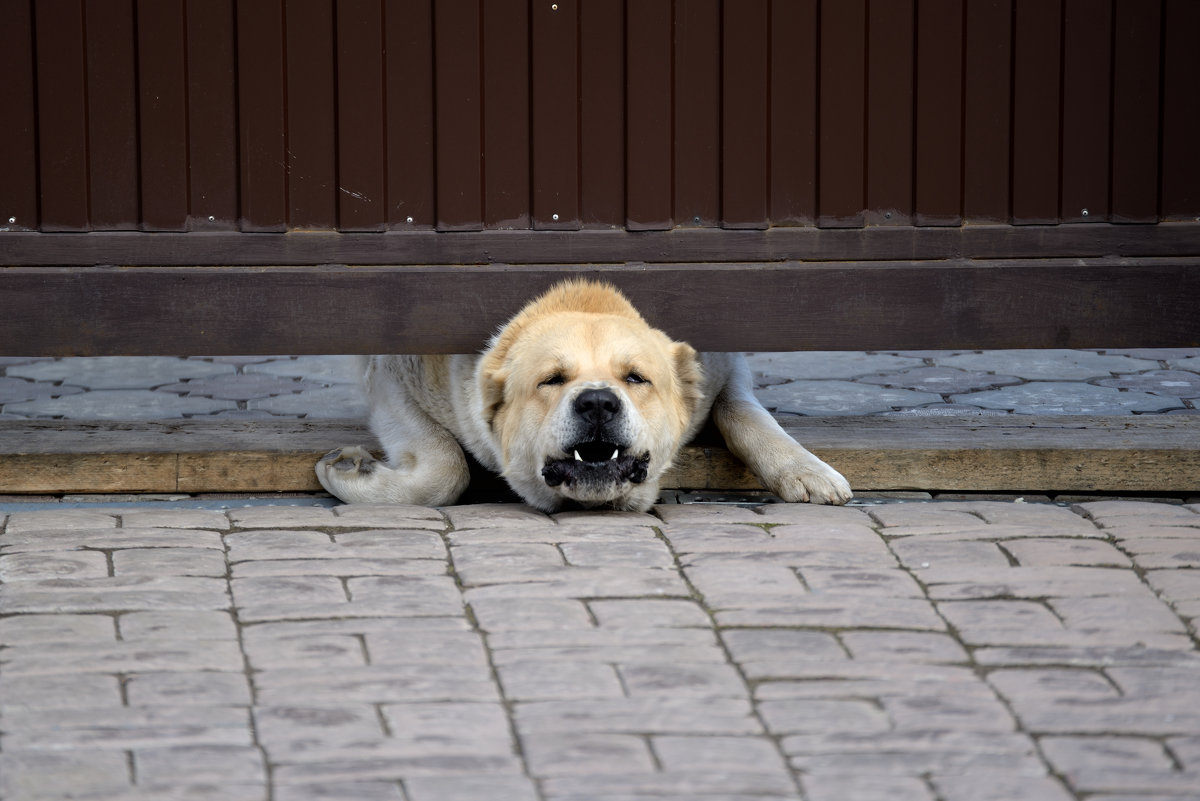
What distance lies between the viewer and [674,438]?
4.22 meters

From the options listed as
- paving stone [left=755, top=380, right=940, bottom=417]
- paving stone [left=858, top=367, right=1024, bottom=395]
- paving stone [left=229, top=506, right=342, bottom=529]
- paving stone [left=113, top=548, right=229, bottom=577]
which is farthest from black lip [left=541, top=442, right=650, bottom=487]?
paving stone [left=858, top=367, right=1024, bottom=395]

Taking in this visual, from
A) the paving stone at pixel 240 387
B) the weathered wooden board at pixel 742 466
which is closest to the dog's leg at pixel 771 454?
the weathered wooden board at pixel 742 466

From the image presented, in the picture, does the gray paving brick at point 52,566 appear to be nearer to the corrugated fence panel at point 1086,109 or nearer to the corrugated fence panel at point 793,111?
the corrugated fence panel at point 793,111

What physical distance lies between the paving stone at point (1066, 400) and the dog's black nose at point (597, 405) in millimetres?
2076

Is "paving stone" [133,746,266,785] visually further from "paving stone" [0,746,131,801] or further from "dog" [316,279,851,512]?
"dog" [316,279,851,512]

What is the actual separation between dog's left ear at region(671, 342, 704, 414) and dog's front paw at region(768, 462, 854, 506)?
390 mm

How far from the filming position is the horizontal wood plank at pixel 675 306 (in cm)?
430

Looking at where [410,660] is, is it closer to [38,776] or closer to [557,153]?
[38,776]

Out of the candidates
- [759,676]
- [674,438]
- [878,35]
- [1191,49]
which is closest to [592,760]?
[759,676]

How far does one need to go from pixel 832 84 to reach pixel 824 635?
77.2 inches

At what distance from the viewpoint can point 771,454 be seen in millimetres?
4246

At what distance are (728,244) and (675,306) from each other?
249 millimetres

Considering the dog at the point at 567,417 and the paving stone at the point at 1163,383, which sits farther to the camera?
the paving stone at the point at 1163,383

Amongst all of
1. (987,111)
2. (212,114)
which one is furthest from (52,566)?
(987,111)
